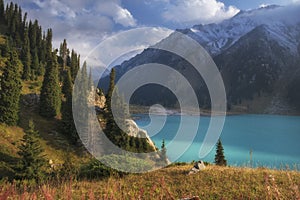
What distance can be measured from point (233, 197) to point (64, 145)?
40811mm

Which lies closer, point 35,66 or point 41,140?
point 41,140

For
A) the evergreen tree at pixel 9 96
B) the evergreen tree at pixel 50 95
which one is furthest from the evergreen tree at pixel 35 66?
the evergreen tree at pixel 9 96

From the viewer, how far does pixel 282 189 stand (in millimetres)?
8797

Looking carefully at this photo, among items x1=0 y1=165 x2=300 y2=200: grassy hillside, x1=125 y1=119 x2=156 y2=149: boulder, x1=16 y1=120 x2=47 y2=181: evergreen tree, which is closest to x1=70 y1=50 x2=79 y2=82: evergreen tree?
x1=125 y1=119 x2=156 y2=149: boulder

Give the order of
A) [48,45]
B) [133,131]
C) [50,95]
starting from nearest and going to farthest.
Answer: [133,131]
[50,95]
[48,45]

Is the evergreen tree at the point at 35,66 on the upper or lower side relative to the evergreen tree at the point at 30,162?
upper

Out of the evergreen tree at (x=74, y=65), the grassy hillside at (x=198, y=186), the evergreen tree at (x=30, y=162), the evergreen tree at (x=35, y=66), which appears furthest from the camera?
the evergreen tree at (x=74, y=65)

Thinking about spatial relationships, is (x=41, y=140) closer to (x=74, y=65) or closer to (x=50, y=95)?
(x=50, y=95)

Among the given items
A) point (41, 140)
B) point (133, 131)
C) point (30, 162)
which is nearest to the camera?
point (30, 162)

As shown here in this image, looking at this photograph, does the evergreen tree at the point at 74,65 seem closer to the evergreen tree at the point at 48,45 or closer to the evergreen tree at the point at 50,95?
the evergreen tree at the point at 48,45

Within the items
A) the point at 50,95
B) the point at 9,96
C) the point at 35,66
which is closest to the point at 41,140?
the point at 9,96

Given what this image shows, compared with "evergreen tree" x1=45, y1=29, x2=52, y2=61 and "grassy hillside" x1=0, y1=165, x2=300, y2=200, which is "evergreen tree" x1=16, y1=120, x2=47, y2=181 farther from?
"evergreen tree" x1=45, y1=29, x2=52, y2=61

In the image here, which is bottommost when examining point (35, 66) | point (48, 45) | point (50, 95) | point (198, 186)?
point (198, 186)

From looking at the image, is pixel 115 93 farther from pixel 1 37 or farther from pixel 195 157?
pixel 1 37
